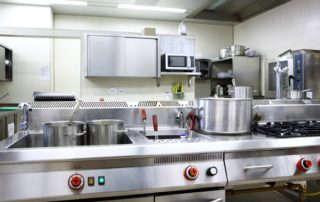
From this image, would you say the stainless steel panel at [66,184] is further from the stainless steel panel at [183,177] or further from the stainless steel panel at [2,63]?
the stainless steel panel at [2,63]

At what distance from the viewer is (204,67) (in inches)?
202

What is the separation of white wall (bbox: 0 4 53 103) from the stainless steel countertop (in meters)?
3.34

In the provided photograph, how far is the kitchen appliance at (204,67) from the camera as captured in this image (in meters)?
5.08

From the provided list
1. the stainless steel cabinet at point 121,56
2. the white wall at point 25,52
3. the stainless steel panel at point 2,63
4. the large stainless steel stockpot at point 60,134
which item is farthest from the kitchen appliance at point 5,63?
the large stainless steel stockpot at point 60,134

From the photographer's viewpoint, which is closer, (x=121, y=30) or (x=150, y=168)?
(x=150, y=168)

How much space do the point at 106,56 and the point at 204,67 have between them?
236cm

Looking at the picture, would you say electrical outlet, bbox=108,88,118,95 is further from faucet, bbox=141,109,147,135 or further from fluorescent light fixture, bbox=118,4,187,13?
faucet, bbox=141,109,147,135

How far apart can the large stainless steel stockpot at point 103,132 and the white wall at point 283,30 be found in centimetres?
346

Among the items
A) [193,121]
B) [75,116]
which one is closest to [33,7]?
[75,116]

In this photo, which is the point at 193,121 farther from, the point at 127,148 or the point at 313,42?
the point at 313,42

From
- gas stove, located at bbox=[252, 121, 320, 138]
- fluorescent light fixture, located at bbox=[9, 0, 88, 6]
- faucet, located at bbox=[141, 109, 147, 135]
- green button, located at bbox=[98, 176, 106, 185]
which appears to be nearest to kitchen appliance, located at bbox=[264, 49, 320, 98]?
gas stove, located at bbox=[252, 121, 320, 138]

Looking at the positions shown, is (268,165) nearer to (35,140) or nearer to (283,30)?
(35,140)

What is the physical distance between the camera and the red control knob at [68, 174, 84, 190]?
3.28 feet

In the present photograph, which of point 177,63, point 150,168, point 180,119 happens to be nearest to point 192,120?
point 180,119
